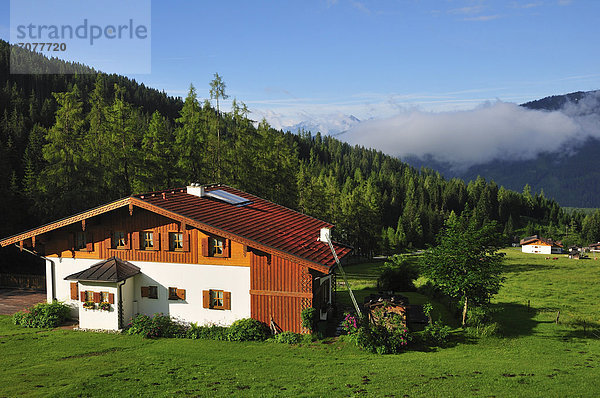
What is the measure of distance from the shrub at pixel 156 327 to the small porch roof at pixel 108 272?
7.98ft

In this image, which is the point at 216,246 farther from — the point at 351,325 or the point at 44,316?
the point at 44,316

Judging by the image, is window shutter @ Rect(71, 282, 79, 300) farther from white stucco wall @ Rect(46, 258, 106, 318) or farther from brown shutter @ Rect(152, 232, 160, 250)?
brown shutter @ Rect(152, 232, 160, 250)

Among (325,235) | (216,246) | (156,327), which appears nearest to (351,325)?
(325,235)

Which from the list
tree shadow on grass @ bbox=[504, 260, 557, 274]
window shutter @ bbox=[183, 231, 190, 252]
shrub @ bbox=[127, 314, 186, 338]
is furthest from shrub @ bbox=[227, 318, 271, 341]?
tree shadow on grass @ bbox=[504, 260, 557, 274]

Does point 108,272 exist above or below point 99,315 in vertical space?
above

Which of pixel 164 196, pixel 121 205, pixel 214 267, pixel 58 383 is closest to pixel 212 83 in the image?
pixel 164 196

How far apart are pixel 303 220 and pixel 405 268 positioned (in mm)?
10517

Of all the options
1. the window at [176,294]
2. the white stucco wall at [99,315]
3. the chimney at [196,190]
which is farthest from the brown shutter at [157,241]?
the chimney at [196,190]

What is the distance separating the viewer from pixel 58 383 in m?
14.4

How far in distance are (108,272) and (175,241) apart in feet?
12.5

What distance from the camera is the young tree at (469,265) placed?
21359mm

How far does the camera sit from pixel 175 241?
22359mm

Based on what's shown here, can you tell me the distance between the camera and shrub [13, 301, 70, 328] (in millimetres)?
22781

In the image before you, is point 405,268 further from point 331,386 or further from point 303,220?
point 331,386
